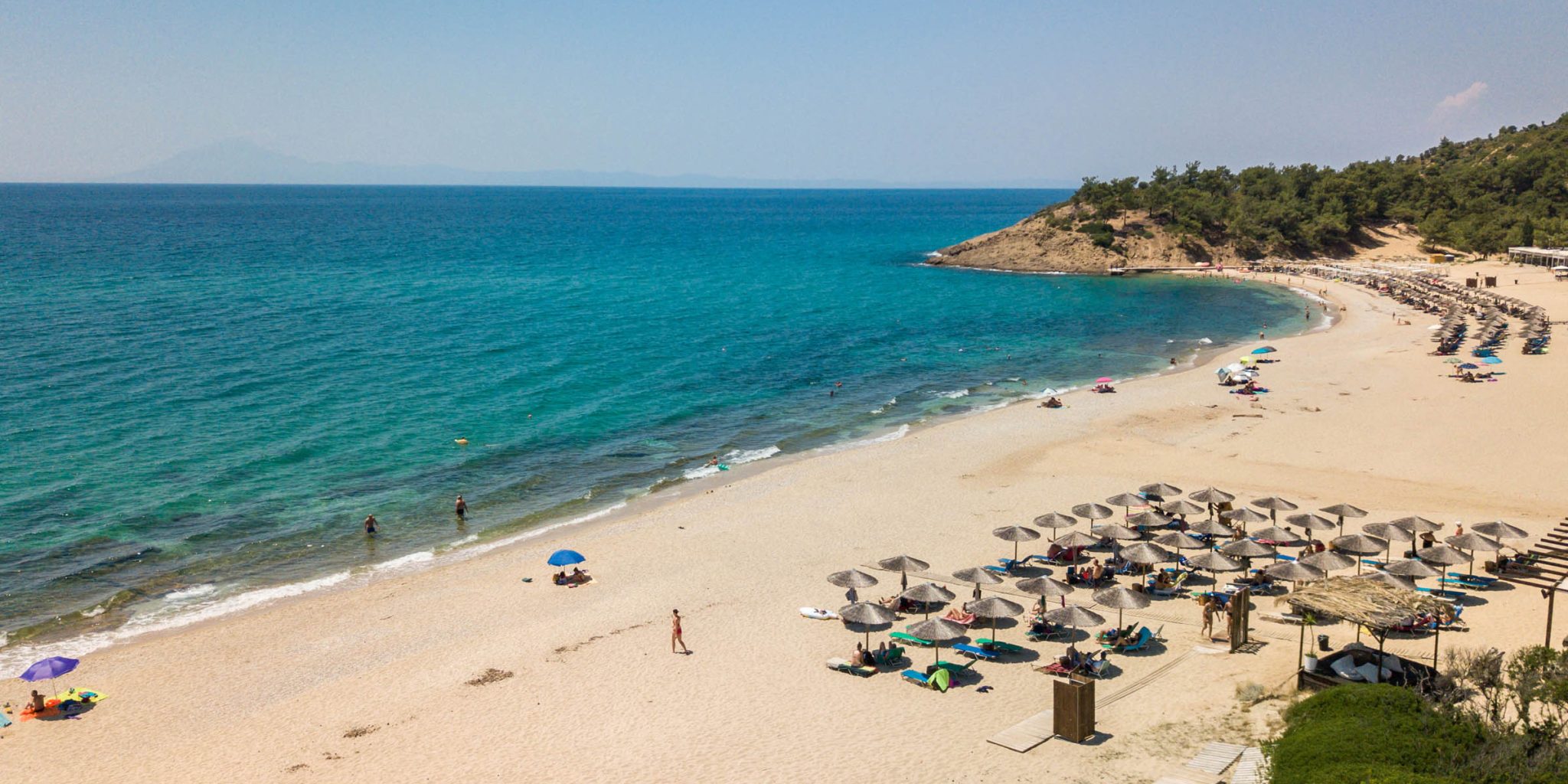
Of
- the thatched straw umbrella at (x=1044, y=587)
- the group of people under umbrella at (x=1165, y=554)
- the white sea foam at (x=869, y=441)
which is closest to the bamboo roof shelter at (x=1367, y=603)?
the group of people under umbrella at (x=1165, y=554)

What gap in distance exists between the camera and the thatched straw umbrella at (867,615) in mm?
21219

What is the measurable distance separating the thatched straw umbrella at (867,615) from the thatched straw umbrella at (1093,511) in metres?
8.71

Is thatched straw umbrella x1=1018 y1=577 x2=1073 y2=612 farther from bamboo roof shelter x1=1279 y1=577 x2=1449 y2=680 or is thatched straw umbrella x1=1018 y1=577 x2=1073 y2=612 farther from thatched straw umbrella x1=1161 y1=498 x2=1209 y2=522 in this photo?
thatched straw umbrella x1=1161 y1=498 x2=1209 y2=522

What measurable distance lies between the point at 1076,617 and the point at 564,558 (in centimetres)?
1375

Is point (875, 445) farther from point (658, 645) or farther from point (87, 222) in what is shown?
point (87, 222)

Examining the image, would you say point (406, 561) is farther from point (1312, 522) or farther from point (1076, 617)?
point (1312, 522)

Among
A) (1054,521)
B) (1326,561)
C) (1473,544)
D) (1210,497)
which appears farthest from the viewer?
(1210,497)

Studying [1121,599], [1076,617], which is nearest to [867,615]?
[1076,617]

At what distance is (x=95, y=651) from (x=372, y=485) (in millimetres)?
12636

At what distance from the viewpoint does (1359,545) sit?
24719 millimetres

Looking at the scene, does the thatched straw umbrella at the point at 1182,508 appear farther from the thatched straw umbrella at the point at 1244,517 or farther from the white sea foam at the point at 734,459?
the white sea foam at the point at 734,459

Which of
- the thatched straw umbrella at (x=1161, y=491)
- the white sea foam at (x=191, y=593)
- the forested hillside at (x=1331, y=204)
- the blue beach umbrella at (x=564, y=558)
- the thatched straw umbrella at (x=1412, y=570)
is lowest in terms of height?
the white sea foam at (x=191, y=593)

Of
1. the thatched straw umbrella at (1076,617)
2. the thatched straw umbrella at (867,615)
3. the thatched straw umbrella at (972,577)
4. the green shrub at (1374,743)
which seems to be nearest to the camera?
the green shrub at (1374,743)

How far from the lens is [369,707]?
810 inches
